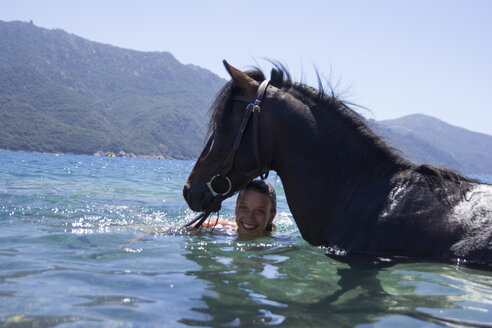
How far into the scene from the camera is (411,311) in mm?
2602

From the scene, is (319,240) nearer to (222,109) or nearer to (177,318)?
(222,109)

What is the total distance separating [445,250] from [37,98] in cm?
21099

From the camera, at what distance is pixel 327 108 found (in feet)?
13.0

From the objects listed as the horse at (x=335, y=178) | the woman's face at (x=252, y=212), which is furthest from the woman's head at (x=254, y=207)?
the horse at (x=335, y=178)

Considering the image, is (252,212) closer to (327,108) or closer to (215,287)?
Result: (327,108)

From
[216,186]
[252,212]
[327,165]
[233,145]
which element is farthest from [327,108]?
[252,212]

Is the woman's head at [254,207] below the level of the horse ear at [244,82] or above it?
below

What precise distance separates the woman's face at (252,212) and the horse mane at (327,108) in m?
1.43

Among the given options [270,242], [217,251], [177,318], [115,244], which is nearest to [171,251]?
[217,251]

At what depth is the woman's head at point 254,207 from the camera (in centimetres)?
555

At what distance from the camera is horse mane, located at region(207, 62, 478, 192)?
373 cm

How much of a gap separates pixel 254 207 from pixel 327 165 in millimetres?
1952

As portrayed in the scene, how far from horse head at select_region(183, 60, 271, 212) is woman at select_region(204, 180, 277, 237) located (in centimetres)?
139

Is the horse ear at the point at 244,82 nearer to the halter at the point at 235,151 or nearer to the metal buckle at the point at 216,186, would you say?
the halter at the point at 235,151
